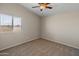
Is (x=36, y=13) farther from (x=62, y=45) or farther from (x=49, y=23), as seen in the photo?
(x=62, y=45)

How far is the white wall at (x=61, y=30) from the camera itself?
1396mm

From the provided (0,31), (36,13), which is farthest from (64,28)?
(0,31)

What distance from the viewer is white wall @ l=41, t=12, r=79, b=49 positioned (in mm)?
1396

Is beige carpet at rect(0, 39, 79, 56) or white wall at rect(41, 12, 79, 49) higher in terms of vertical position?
white wall at rect(41, 12, 79, 49)

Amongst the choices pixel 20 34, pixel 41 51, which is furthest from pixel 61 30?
pixel 20 34

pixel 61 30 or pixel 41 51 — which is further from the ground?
pixel 61 30

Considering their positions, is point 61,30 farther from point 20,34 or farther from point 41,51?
point 20,34

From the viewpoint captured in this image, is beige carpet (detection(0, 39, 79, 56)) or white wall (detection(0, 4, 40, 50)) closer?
beige carpet (detection(0, 39, 79, 56))

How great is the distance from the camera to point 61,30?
152cm

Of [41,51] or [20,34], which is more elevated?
[20,34]

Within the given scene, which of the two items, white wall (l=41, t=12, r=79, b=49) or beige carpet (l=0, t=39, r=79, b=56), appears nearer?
beige carpet (l=0, t=39, r=79, b=56)

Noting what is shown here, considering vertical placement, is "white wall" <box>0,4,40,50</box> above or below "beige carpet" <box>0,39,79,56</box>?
above

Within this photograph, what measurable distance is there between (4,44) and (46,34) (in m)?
0.68

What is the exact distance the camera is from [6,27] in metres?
1.06
